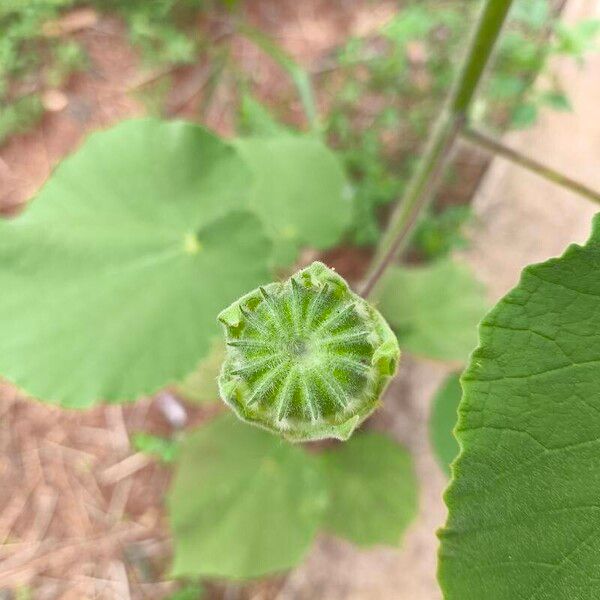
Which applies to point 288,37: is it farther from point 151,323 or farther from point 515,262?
point 151,323

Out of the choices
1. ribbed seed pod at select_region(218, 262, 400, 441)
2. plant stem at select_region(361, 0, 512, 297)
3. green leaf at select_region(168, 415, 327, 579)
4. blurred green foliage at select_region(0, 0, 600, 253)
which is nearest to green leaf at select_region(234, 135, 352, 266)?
blurred green foliage at select_region(0, 0, 600, 253)

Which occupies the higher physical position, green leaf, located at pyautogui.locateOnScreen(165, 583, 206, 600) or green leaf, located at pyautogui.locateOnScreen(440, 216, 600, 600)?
green leaf, located at pyautogui.locateOnScreen(440, 216, 600, 600)

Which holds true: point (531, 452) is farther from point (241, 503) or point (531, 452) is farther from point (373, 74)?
point (373, 74)

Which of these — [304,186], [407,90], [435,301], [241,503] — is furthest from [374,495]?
[407,90]

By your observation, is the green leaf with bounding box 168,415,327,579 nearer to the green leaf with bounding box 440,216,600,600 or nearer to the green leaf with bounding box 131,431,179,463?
the green leaf with bounding box 131,431,179,463

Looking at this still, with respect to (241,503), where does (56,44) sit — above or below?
above

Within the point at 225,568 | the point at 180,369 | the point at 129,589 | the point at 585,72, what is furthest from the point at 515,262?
the point at 129,589
